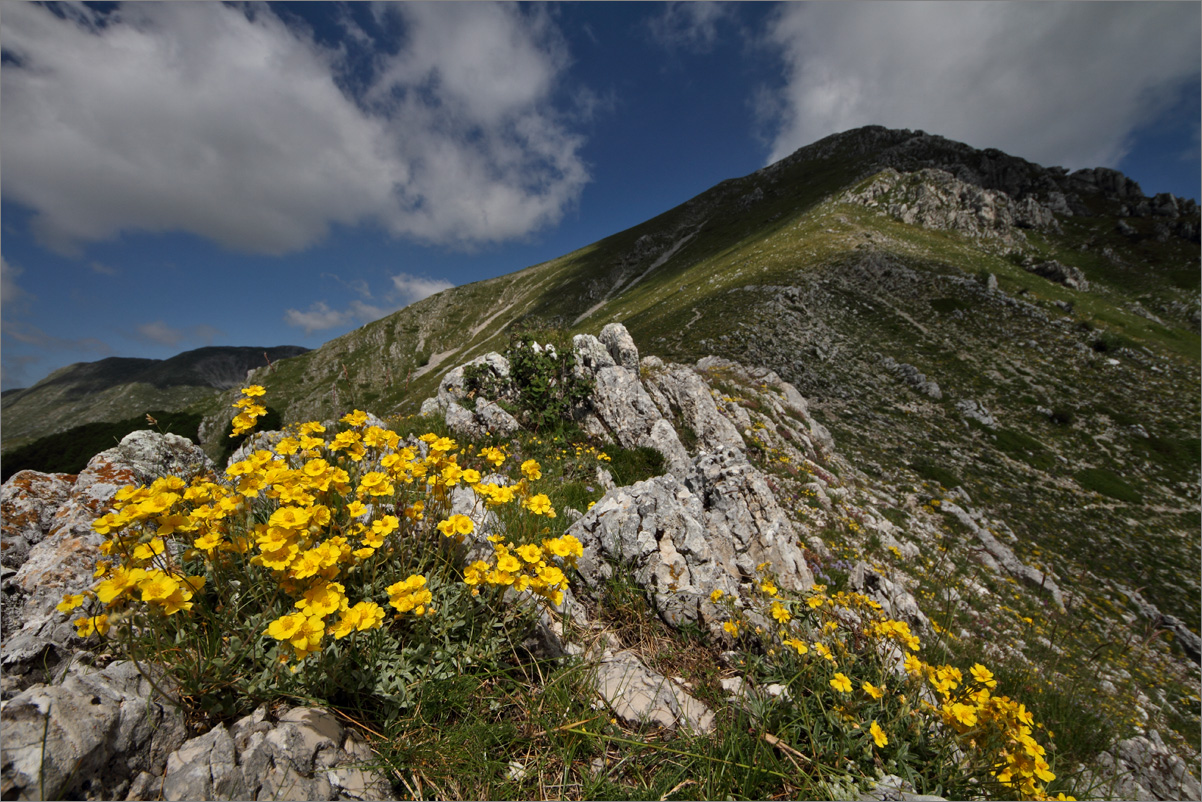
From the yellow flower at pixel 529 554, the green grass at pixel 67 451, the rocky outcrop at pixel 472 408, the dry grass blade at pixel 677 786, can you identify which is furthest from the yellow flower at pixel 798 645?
the green grass at pixel 67 451

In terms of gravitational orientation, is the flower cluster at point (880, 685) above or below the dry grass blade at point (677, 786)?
below

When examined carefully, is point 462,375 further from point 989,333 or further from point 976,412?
point 989,333

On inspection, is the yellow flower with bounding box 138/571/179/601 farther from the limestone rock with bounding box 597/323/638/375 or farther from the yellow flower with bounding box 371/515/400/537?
the limestone rock with bounding box 597/323/638/375

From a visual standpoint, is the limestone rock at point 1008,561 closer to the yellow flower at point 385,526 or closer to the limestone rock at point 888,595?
the limestone rock at point 888,595

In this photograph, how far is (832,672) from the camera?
142 inches

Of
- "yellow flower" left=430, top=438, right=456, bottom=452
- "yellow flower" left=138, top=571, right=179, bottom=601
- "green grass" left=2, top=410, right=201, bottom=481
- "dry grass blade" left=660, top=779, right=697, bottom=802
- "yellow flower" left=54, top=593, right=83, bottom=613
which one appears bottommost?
"dry grass blade" left=660, top=779, right=697, bottom=802

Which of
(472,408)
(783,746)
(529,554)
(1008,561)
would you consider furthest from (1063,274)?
(529,554)

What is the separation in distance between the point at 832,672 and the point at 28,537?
289 inches

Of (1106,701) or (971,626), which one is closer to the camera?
(1106,701)

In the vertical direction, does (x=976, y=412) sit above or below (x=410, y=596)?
below

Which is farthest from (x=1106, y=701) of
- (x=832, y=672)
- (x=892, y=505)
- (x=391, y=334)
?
(x=391, y=334)

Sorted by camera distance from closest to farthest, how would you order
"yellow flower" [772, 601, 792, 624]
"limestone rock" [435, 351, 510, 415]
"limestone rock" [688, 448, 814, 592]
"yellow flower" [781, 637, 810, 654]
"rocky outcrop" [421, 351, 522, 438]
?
"yellow flower" [781, 637, 810, 654] → "yellow flower" [772, 601, 792, 624] → "limestone rock" [688, 448, 814, 592] → "rocky outcrop" [421, 351, 522, 438] → "limestone rock" [435, 351, 510, 415]

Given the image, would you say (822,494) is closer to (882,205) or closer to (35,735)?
(35,735)

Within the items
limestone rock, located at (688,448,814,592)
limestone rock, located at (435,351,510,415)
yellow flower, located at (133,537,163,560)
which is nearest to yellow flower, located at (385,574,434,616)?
yellow flower, located at (133,537,163,560)
